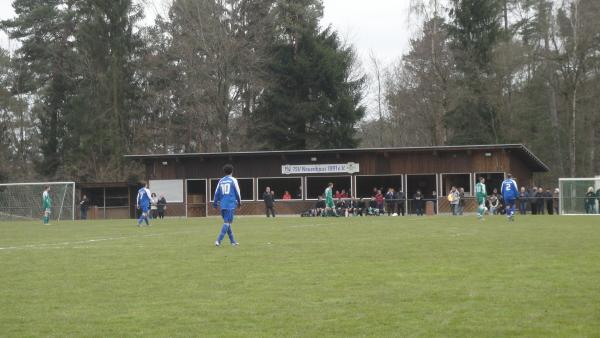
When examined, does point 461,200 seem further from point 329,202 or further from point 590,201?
point 329,202

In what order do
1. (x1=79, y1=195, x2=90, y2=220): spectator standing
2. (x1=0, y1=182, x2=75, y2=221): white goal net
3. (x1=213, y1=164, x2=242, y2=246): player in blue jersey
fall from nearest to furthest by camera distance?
1. (x1=213, y1=164, x2=242, y2=246): player in blue jersey
2. (x1=79, y1=195, x2=90, y2=220): spectator standing
3. (x1=0, y1=182, x2=75, y2=221): white goal net

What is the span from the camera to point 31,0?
6531 cm

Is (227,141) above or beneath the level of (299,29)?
beneath

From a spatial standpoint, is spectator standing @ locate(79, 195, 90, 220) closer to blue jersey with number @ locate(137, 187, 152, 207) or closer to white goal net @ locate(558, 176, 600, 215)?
Answer: blue jersey with number @ locate(137, 187, 152, 207)

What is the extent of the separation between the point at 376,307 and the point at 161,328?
242cm

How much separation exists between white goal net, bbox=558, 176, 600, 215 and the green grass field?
2598 centimetres

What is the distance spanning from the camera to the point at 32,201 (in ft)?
165

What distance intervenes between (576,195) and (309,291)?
116 feet

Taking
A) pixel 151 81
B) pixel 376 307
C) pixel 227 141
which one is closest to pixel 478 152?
pixel 227 141

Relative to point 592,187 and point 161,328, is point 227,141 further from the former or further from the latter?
point 161,328

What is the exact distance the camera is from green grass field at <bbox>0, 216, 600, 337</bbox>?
7945 mm

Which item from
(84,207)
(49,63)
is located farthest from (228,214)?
(49,63)

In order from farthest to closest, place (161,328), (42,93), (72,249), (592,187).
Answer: (42,93) < (592,187) < (72,249) < (161,328)

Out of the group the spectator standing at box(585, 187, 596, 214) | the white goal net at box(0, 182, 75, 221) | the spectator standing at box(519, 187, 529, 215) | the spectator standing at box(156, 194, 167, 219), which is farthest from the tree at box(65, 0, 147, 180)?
the spectator standing at box(585, 187, 596, 214)
